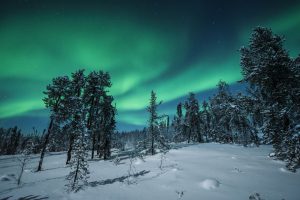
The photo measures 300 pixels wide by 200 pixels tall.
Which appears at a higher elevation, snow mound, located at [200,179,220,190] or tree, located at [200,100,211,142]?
tree, located at [200,100,211,142]

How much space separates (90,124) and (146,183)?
17.1 meters

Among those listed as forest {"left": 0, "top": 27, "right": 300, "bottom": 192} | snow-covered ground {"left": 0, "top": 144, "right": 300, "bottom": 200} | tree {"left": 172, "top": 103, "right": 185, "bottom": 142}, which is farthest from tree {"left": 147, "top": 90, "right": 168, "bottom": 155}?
tree {"left": 172, "top": 103, "right": 185, "bottom": 142}

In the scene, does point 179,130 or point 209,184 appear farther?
point 179,130

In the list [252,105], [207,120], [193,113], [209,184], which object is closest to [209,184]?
[209,184]

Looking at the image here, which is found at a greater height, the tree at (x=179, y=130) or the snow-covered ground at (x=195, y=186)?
the tree at (x=179, y=130)

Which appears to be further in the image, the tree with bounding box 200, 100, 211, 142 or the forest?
the tree with bounding box 200, 100, 211, 142

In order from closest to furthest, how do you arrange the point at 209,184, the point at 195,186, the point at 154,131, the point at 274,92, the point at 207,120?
the point at 209,184
the point at 195,186
the point at 274,92
the point at 154,131
the point at 207,120

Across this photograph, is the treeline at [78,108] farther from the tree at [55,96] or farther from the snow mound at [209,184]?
the snow mound at [209,184]

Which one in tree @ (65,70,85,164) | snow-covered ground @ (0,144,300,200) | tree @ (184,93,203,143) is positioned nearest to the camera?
snow-covered ground @ (0,144,300,200)

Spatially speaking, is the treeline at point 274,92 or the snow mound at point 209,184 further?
the treeline at point 274,92

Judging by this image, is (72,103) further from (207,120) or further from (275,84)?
(207,120)

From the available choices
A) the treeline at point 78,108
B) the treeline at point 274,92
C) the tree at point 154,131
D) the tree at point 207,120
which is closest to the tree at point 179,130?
the tree at point 207,120

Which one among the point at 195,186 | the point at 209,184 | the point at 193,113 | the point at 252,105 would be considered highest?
the point at 193,113

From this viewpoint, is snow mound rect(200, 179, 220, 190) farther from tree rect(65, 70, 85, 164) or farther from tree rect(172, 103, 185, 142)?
tree rect(172, 103, 185, 142)
